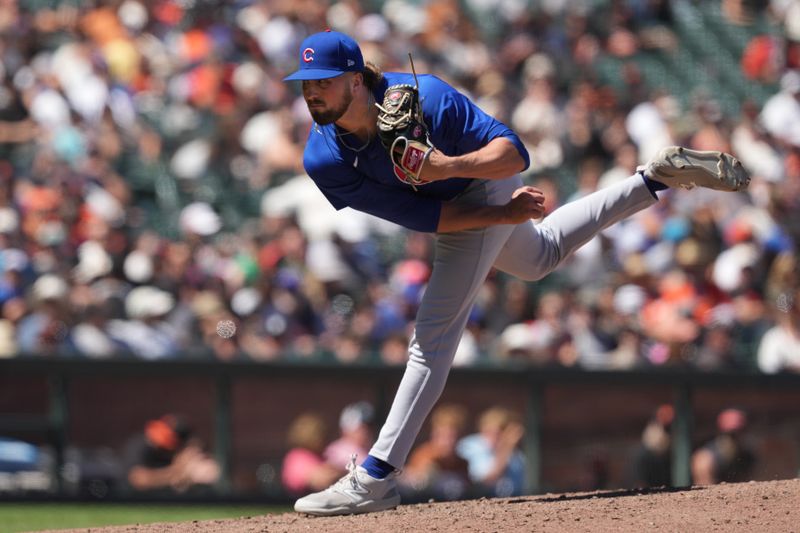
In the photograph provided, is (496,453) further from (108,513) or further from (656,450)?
(108,513)

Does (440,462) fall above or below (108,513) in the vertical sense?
above

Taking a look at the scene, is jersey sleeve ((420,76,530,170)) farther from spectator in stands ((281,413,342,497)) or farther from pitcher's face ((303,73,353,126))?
spectator in stands ((281,413,342,497))

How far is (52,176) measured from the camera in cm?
1123

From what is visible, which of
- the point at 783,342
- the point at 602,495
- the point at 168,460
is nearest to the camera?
the point at 602,495

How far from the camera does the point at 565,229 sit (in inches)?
201

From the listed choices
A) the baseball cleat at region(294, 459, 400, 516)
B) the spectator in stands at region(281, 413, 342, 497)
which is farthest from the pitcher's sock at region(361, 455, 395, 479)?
the spectator in stands at region(281, 413, 342, 497)

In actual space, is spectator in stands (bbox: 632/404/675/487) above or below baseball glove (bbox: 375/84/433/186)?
below

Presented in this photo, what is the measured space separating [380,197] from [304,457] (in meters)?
4.44

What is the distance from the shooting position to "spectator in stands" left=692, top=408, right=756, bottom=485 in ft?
27.8

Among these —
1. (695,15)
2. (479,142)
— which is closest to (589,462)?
(479,142)

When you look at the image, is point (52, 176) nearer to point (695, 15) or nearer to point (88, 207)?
point (88, 207)

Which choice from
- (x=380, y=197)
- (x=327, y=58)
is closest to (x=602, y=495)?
(x=380, y=197)

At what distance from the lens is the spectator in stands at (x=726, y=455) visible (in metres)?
8.47

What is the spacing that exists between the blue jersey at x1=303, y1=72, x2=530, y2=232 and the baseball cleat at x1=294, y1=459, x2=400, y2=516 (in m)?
0.95
